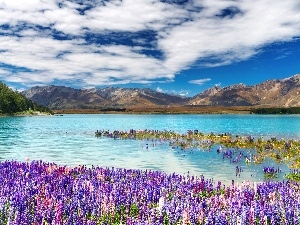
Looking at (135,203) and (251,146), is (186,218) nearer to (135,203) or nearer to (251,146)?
(135,203)

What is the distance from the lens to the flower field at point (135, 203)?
31.3 ft

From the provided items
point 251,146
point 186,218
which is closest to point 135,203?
point 186,218

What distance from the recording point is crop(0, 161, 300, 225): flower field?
954cm

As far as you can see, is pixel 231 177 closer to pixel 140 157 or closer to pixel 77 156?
pixel 140 157

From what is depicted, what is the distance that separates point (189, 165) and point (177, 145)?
58.7 ft

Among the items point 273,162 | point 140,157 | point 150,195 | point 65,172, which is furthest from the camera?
point 140,157

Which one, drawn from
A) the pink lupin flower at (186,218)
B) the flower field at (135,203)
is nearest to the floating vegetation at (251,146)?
the flower field at (135,203)

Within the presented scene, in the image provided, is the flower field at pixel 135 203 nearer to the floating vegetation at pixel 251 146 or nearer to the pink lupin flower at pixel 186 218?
the pink lupin flower at pixel 186 218

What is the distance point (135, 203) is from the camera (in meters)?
12.3

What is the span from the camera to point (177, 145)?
49.3 metres

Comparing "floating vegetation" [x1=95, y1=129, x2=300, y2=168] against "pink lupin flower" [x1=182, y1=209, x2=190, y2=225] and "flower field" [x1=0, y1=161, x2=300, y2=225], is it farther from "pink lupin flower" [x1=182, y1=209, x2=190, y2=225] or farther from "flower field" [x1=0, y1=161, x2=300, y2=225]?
"pink lupin flower" [x1=182, y1=209, x2=190, y2=225]

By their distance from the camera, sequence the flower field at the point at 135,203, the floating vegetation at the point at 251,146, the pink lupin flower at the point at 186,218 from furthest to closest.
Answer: the floating vegetation at the point at 251,146
the flower field at the point at 135,203
the pink lupin flower at the point at 186,218

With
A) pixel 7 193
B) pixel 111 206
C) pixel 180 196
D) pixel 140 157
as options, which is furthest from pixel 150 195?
pixel 140 157

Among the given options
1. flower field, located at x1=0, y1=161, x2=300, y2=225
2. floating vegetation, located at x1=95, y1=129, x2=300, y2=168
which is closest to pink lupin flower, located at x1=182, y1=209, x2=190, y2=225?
flower field, located at x1=0, y1=161, x2=300, y2=225
